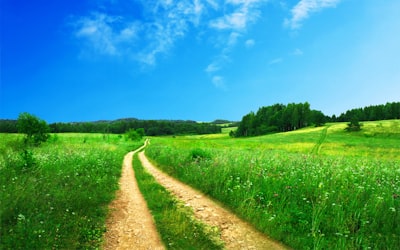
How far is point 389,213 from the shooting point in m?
6.30

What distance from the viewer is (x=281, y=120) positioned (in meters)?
114

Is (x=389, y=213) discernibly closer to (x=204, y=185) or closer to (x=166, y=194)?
(x=204, y=185)

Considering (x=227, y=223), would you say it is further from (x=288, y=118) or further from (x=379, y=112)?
(x=379, y=112)

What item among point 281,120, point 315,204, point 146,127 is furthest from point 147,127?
point 315,204

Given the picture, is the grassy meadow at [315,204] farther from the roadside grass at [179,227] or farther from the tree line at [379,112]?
the tree line at [379,112]

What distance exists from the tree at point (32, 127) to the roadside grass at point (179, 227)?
119 ft

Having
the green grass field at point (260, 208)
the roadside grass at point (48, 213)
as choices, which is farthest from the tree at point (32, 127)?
the roadside grass at point (48, 213)

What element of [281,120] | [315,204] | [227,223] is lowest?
[227,223]

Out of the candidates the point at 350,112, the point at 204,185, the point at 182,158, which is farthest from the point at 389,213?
the point at 350,112

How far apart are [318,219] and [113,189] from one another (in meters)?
8.35

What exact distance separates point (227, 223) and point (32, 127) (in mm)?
41099

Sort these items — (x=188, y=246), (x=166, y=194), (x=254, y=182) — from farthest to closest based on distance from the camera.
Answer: (x=166, y=194) → (x=254, y=182) → (x=188, y=246)

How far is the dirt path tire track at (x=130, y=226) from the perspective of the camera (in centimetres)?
571

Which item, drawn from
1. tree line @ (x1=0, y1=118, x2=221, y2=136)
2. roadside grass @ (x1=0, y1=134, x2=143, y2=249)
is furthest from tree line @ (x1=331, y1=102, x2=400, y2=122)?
roadside grass @ (x1=0, y1=134, x2=143, y2=249)
